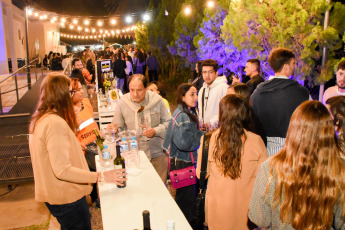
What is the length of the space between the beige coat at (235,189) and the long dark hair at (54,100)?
1.20 m

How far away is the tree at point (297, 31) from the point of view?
16.9ft

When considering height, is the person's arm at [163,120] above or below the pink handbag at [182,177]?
above

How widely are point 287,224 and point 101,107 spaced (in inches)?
188

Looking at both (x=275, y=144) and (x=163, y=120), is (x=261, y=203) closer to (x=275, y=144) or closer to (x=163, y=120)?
(x=275, y=144)

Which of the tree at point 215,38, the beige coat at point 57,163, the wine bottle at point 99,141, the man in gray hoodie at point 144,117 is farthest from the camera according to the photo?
the tree at point 215,38

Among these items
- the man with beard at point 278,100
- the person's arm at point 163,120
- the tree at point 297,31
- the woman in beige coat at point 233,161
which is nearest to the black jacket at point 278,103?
the man with beard at point 278,100

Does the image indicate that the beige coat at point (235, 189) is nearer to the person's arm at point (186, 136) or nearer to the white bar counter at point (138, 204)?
the white bar counter at point (138, 204)

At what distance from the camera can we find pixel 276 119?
3219 millimetres

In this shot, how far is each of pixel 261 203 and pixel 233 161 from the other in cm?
65

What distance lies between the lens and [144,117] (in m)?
3.54

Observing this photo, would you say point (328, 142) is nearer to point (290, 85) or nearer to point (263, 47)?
point (290, 85)

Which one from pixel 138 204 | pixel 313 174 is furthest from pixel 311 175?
pixel 138 204

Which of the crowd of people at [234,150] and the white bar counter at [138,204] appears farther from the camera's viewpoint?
the white bar counter at [138,204]

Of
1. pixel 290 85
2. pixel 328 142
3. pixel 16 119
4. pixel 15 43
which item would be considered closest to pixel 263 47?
pixel 290 85
